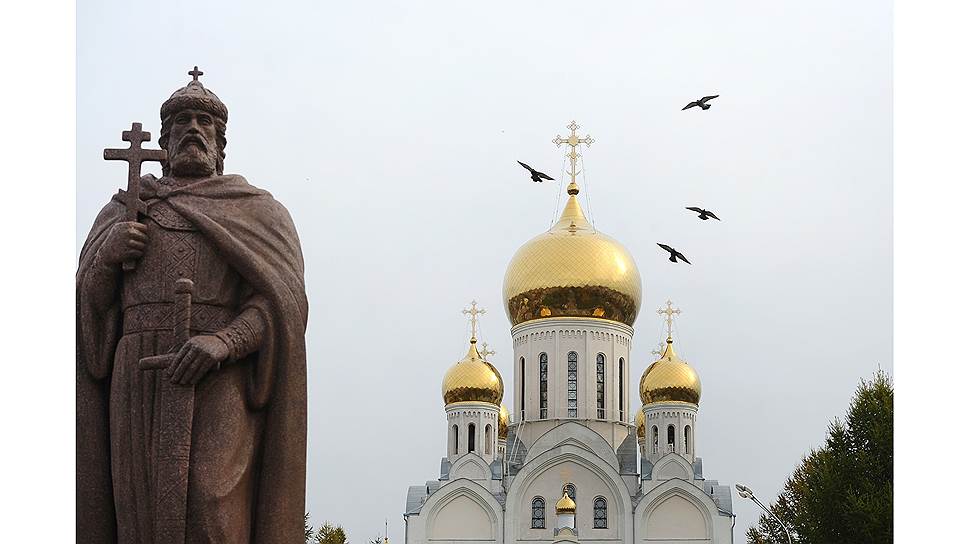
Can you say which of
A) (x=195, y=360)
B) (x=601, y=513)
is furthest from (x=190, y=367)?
(x=601, y=513)

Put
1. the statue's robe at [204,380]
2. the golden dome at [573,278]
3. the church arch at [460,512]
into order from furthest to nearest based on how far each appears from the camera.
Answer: the golden dome at [573,278] < the church arch at [460,512] < the statue's robe at [204,380]

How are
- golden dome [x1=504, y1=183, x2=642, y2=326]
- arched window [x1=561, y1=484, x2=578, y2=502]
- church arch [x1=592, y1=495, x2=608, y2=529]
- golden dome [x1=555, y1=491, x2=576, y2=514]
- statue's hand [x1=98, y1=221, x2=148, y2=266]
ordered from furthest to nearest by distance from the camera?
golden dome [x1=504, y1=183, x2=642, y2=326] < church arch [x1=592, y1=495, x2=608, y2=529] < arched window [x1=561, y1=484, x2=578, y2=502] < golden dome [x1=555, y1=491, x2=576, y2=514] < statue's hand [x1=98, y1=221, x2=148, y2=266]

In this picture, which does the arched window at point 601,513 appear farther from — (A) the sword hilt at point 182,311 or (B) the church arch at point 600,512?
(A) the sword hilt at point 182,311

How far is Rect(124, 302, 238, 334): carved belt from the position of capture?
6211 mm

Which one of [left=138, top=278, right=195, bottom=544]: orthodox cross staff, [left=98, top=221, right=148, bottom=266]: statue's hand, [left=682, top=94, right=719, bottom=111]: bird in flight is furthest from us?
[left=682, top=94, right=719, bottom=111]: bird in flight

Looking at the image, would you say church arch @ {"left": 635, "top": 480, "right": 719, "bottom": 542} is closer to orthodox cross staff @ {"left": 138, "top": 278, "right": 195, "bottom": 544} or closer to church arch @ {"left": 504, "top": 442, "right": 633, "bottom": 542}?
church arch @ {"left": 504, "top": 442, "right": 633, "bottom": 542}

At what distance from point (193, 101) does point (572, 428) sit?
1539 inches

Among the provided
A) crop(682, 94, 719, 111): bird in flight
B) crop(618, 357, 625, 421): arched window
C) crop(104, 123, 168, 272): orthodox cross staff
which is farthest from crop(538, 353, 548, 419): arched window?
crop(104, 123, 168, 272): orthodox cross staff

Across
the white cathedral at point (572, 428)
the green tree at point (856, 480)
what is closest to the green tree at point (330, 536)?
the white cathedral at point (572, 428)

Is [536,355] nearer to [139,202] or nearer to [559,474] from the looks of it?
[559,474]

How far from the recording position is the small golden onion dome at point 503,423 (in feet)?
163

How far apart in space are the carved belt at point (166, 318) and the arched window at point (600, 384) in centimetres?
4077

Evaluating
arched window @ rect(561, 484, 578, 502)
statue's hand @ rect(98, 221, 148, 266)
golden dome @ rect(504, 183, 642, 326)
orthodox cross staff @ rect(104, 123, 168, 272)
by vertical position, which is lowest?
statue's hand @ rect(98, 221, 148, 266)

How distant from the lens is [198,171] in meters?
6.51
